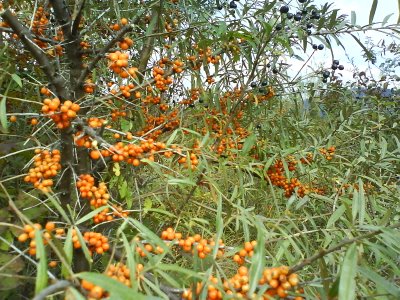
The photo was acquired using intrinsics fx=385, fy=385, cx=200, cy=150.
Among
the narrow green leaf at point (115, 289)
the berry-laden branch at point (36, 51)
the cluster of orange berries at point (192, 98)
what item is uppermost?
the cluster of orange berries at point (192, 98)

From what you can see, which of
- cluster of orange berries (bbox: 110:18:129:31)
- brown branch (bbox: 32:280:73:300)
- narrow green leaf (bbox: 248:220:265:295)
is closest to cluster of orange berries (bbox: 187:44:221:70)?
cluster of orange berries (bbox: 110:18:129:31)

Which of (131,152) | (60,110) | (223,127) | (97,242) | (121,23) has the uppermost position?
(121,23)

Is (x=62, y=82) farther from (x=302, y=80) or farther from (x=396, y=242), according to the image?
(x=302, y=80)

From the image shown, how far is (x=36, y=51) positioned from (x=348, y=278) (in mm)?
1258

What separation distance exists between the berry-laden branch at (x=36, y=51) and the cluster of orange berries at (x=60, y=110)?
Answer: 173 millimetres

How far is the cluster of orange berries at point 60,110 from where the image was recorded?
1.26m

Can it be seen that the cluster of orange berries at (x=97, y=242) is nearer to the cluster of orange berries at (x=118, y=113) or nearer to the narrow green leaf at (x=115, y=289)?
the narrow green leaf at (x=115, y=289)

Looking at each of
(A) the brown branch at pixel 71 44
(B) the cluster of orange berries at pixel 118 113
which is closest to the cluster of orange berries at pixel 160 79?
(B) the cluster of orange berries at pixel 118 113

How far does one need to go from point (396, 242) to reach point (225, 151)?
142cm

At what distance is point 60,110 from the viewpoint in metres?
1.30

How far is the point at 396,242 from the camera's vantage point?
37.9 inches

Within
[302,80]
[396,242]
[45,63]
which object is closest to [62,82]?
[45,63]

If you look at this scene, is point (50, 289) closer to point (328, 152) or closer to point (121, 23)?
point (121, 23)

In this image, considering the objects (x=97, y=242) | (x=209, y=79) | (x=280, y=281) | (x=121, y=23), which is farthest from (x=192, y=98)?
(x=280, y=281)
